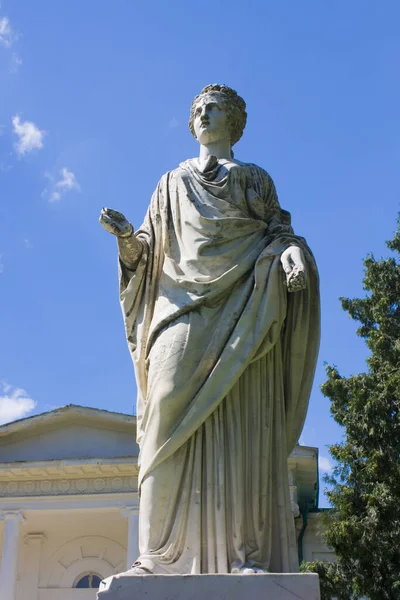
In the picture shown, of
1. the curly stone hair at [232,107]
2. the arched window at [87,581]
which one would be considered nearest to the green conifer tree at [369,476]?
the curly stone hair at [232,107]

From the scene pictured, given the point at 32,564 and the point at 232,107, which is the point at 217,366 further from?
the point at 32,564

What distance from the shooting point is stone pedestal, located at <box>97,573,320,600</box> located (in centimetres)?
436

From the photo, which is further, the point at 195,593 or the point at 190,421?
the point at 190,421

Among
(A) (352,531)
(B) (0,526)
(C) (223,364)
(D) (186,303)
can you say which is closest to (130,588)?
(C) (223,364)

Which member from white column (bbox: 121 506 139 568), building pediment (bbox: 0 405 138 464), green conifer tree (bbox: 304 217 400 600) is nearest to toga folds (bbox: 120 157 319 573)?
green conifer tree (bbox: 304 217 400 600)

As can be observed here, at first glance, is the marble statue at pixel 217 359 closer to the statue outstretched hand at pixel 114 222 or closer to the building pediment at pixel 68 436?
the statue outstretched hand at pixel 114 222

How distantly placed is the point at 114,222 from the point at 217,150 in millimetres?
1079

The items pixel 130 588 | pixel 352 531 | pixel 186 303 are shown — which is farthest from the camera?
pixel 352 531

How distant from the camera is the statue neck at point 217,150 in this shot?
6.21m

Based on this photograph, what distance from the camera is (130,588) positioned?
437 centimetres

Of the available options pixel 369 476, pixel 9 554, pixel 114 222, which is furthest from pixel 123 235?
pixel 9 554

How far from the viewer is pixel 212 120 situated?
6.23 meters

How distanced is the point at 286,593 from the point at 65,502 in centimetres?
3456

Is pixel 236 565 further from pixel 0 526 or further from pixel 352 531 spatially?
pixel 0 526
